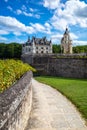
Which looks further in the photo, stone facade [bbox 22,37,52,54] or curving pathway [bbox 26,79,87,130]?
stone facade [bbox 22,37,52,54]

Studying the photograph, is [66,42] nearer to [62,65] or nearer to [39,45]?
[62,65]

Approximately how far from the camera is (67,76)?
1925 inches

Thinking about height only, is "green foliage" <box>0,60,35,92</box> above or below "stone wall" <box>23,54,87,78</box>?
above

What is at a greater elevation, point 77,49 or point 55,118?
point 77,49

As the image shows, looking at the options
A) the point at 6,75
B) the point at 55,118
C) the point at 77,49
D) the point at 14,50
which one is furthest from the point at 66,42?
the point at 55,118

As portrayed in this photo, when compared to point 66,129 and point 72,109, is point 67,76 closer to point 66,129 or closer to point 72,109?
point 72,109

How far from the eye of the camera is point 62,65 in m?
51.2

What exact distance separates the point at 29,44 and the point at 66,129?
90.8m

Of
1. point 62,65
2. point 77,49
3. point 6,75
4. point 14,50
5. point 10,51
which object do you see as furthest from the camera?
→ point 14,50

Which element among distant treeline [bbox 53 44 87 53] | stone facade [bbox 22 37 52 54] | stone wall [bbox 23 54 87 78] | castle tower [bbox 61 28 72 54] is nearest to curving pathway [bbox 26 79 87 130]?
stone wall [bbox 23 54 87 78]

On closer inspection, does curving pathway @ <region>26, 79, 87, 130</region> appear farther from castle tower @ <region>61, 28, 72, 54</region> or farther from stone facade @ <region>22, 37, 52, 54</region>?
stone facade @ <region>22, 37, 52, 54</region>

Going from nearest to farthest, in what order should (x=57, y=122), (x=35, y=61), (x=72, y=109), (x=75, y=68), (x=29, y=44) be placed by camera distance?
(x=57, y=122), (x=72, y=109), (x=75, y=68), (x=35, y=61), (x=29, y=44)

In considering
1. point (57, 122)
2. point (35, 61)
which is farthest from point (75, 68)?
point (57, 122)

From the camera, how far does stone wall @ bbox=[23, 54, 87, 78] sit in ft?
154
